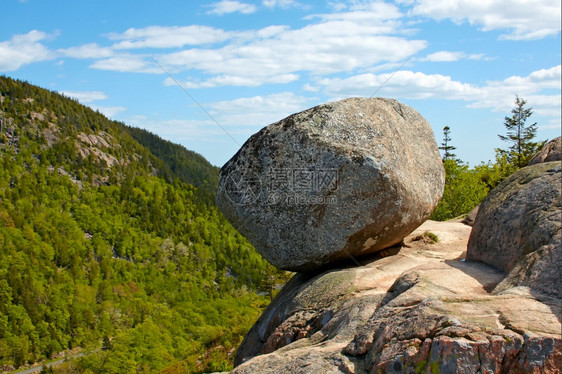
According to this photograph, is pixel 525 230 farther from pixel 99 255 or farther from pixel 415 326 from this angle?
pixel 99 255

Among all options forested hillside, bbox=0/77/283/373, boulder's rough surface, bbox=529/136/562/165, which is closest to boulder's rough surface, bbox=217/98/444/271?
boulder's rough surface, bbox=529/136/562/165

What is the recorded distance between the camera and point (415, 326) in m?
7.08

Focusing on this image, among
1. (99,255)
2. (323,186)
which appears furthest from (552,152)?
(99,255)

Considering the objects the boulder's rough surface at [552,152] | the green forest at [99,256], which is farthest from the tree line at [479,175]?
the green forest at [99,256]

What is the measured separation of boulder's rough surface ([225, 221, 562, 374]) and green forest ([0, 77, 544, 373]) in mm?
74360

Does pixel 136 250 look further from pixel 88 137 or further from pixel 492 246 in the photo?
pixel 492 246

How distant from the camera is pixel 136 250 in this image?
526ft

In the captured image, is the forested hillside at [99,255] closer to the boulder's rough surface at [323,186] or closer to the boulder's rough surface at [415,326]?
the boulder's rough surface at [323,186]

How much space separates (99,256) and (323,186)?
153 m

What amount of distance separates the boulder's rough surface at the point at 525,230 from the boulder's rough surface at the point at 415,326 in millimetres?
359

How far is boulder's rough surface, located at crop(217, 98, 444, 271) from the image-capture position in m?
11.5

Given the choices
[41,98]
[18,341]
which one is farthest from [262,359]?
[41,98]

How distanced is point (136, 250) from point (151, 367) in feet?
239

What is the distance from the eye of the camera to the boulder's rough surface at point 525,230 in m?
8.37
